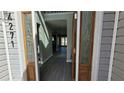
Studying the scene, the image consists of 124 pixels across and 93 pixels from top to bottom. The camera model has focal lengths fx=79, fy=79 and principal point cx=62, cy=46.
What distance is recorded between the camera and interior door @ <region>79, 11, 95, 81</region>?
1.71 m

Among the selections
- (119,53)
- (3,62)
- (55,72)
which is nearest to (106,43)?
(119,53)

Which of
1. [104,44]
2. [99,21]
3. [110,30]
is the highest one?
[99,21]

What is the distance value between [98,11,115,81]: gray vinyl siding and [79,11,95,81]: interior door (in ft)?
0.76

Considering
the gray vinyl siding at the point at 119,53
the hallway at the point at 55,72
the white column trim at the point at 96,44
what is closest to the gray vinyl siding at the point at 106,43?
the white column trim at the point at 96,44

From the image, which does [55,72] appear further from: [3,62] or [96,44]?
[96,44]

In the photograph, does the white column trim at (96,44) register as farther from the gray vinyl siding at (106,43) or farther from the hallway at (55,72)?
the hallway at (55,72)

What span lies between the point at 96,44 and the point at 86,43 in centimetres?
23

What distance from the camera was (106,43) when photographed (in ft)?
5.15

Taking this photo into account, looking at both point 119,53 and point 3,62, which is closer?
point 119,53

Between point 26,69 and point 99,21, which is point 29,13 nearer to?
point 26,69

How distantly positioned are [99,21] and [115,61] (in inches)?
31.5

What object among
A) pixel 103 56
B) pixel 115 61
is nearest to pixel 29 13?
pixel 103 56

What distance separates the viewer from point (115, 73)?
1404 mm

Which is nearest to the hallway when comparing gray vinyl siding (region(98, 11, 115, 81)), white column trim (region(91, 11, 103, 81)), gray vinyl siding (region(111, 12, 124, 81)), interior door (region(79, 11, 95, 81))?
interior door (region(79, 11, 95, 81))
